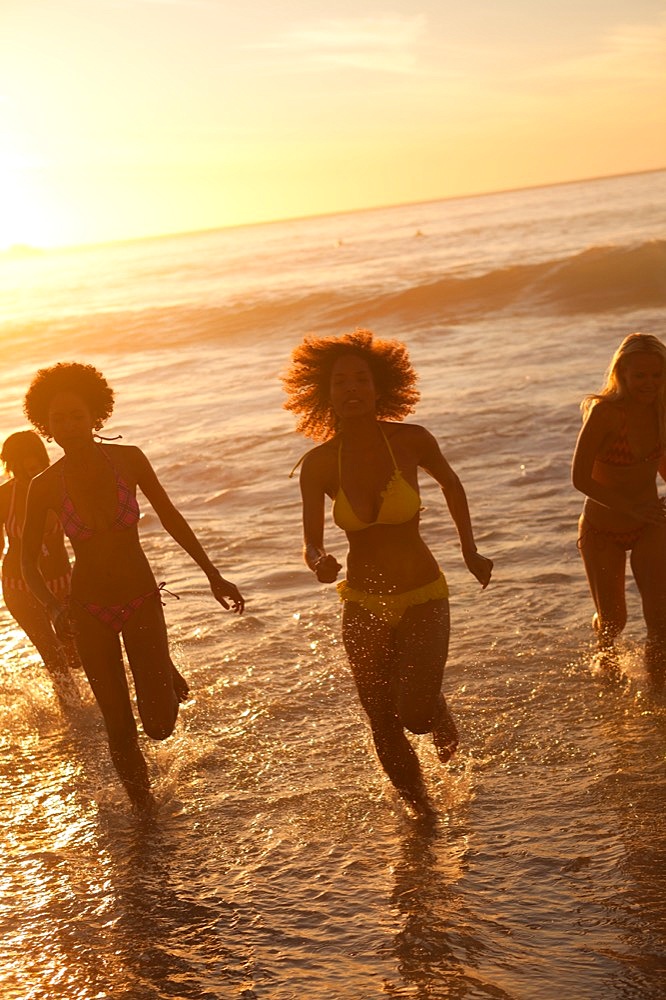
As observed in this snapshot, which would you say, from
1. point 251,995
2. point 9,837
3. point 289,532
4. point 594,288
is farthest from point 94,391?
point 594,288

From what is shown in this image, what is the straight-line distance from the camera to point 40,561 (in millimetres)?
7328

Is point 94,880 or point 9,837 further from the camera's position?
point 9,837

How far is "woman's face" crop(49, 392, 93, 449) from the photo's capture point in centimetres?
535

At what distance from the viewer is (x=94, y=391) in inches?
217

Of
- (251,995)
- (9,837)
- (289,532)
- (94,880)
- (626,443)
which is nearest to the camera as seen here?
(251,995)

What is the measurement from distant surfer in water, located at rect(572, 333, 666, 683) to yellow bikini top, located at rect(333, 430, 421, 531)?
4.95ft

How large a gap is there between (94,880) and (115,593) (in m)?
1.25

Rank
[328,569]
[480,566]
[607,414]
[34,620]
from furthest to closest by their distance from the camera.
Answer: [34,620] < [607,414] < [480,566] < [328,569]

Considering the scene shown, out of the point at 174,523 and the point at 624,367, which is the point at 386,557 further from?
the point at 624,367

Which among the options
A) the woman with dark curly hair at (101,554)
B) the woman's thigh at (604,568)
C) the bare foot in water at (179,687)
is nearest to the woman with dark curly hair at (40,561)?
the bare foot in water at (179,687)

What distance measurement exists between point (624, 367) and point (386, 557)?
1931 millimetres

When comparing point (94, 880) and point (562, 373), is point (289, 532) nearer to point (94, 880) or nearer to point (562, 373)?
point (94, 880)

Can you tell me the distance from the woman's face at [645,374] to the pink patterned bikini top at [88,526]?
266 cm

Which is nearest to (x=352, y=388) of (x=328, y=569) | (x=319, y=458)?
(x=319, y=458)
